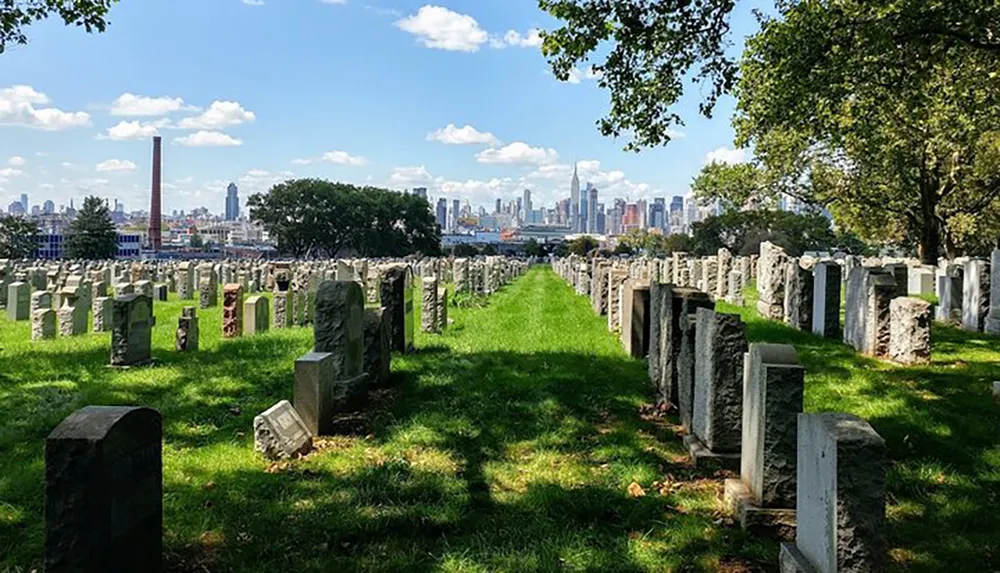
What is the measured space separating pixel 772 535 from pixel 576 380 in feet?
15.5

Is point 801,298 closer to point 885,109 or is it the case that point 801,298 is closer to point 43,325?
point 885,109

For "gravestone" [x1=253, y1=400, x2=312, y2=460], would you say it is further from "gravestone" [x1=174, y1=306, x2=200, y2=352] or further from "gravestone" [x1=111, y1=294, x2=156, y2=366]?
"gravestone" [x1=174, y1=306, x2=200, y2=352]

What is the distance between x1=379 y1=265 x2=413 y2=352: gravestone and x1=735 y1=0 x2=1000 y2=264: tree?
686 centimetres

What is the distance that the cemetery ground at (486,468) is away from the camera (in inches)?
173

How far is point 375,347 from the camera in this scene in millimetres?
8852

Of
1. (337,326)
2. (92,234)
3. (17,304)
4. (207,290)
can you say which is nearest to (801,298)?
(337,326)

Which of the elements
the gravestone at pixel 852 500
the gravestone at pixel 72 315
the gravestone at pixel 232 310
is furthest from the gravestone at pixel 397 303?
the gravestone at pixel 852 500

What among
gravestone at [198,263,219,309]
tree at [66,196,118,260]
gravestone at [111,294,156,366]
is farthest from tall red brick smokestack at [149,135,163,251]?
gravestone at [111,294,156,366]

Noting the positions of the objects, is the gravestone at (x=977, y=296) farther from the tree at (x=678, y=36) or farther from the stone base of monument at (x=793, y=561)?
the stone base of monument at (x=793, y=561)

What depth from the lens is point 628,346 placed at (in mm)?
11406

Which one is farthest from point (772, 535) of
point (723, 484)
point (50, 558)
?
point (50, 558)

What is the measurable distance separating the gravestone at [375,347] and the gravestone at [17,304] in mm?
13122

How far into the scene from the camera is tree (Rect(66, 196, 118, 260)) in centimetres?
7450

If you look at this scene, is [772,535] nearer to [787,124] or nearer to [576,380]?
[576,380]
